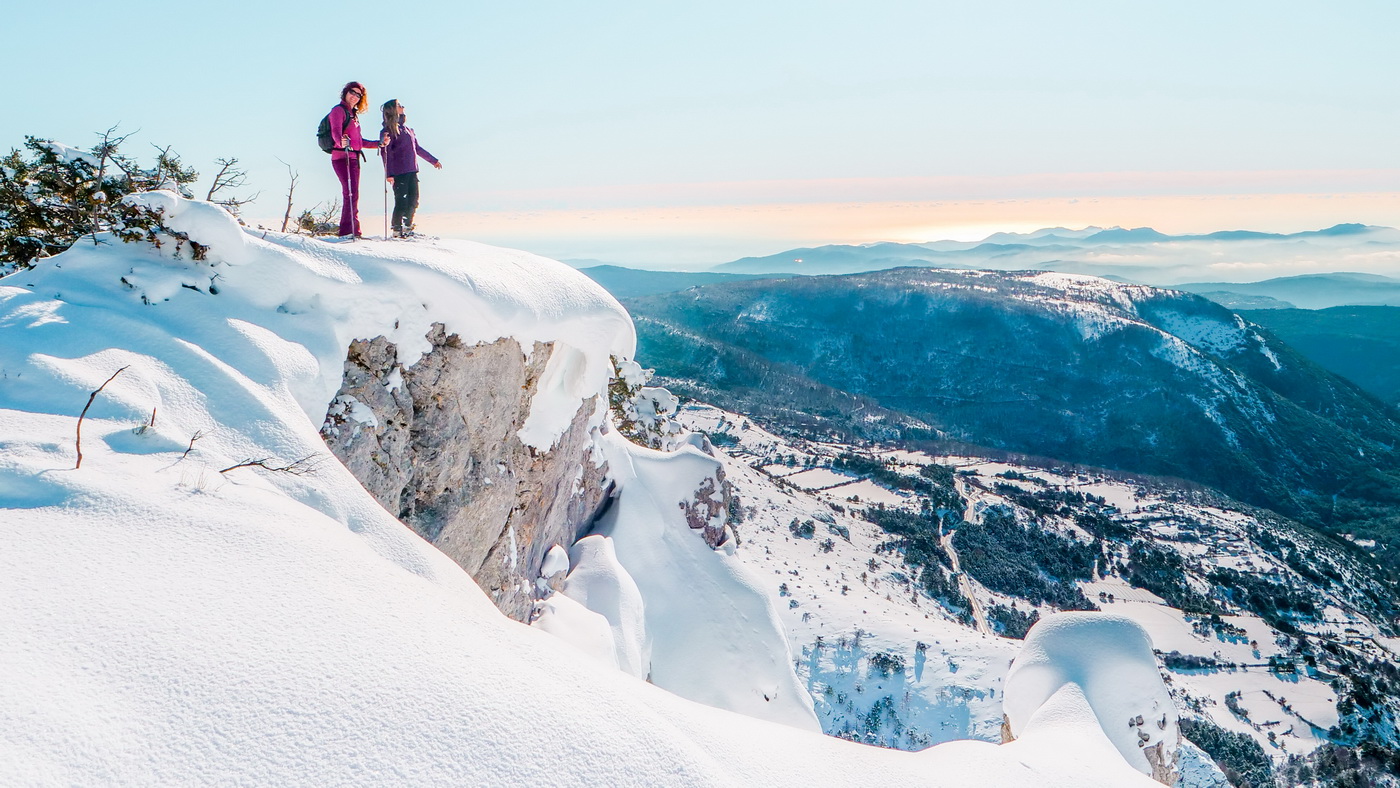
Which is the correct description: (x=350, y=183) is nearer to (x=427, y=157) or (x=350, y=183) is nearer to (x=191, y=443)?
(x=427, y=157)

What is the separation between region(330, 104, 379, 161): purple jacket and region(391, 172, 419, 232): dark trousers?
0.82 m

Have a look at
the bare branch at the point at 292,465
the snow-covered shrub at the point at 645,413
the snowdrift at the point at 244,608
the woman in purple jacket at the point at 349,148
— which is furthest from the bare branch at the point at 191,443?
the snow-covered shrub at the point at 645,413

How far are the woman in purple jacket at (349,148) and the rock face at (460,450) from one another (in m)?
2.66

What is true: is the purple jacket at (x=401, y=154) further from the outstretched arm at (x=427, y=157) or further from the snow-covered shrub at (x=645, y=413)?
the snow-covered shrub at (x=645, y=413)

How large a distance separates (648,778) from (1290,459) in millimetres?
203862

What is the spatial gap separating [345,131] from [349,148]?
0.24 meters

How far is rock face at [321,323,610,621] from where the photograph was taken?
749cm

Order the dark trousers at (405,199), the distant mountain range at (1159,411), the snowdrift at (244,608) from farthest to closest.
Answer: the distant mountain range at (1159,411) < the dark trousers at (405,199) < the snowdrift at (244,608)

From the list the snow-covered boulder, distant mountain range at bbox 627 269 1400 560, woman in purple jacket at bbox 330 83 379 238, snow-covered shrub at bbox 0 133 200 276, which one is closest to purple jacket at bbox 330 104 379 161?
woman in purple jacket at bbox 330 83 379 238

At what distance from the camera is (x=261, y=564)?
3822 mm

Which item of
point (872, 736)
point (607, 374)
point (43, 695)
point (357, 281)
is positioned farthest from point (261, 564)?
point (872, 736)

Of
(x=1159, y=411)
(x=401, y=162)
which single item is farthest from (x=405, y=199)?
(x=1159, y=411)

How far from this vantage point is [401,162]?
1022 centimetres

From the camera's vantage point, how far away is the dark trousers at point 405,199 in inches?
408
